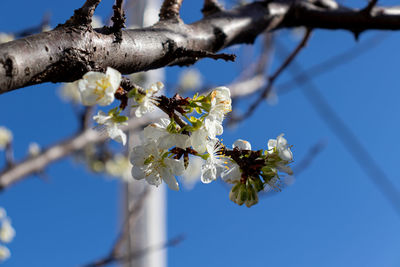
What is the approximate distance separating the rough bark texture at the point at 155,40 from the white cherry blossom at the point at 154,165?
0.44 ft

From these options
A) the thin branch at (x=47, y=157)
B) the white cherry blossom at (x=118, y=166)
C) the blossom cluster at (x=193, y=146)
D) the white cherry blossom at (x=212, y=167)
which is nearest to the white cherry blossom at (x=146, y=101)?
the blossom cluster at (x=193, y=146)

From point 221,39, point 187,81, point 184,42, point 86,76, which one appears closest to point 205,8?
point 221,39

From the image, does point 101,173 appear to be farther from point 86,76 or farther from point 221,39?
point 86,76

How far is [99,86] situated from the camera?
1.66 ft

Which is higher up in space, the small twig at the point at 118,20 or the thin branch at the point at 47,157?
the thin branch at the point at 47,157

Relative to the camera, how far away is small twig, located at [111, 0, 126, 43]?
582mm

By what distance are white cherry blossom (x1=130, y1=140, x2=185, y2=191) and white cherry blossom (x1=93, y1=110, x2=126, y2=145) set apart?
0.07m

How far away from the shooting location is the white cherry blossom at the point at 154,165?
0.60 meters

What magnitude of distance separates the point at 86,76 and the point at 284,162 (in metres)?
0.33

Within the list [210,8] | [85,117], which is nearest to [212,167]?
[210,8]

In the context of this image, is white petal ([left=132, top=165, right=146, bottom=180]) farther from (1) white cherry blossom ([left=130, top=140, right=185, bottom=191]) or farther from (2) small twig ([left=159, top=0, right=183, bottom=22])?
(2) small twig ([left=159, top=0, right=183, bottom=22])

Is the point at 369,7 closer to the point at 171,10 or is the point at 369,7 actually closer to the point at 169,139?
the point at 171,10

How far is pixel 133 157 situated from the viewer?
0.62 meters

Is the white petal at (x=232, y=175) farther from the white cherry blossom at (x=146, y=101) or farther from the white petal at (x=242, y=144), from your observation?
the white cherry blossom at (x=146, y=101)
